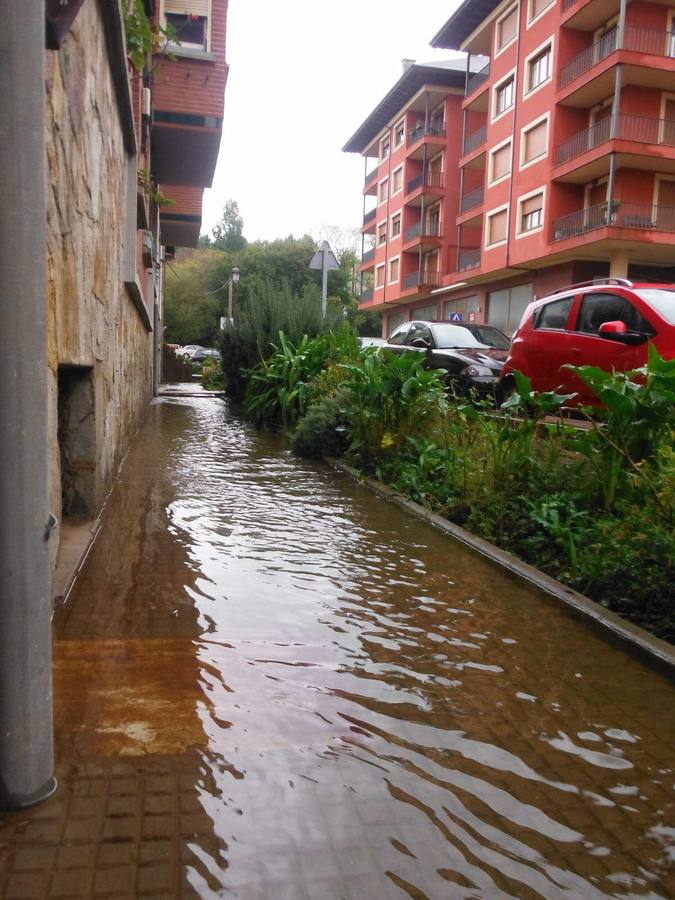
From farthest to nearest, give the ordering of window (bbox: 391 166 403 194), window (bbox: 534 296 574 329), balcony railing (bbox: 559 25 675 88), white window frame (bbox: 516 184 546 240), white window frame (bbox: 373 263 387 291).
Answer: white window frame (bbox: 373 263 387 291)
window (bbox: 391 166 403 194)
white window frame (bbox: 516 184 546 240)
balcony railing (bbox: 559 25 675 88)
window (bbox: 534 296 574 329)

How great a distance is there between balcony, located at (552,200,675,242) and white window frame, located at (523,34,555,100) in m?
5.13

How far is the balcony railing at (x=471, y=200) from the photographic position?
A: 34.0 m

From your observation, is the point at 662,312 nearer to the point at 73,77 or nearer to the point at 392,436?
the point at 392,436

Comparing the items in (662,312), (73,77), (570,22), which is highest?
(570,22)

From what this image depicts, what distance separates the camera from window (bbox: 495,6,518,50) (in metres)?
30.4

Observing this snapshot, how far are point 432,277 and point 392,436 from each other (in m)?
34.7

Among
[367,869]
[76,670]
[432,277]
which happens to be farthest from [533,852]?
[432,277]

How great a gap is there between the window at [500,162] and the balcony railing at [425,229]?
27.1 feet

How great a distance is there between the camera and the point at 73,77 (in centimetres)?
368

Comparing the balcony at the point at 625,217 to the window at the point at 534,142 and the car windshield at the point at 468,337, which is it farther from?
the car windshield at the point at 468,337

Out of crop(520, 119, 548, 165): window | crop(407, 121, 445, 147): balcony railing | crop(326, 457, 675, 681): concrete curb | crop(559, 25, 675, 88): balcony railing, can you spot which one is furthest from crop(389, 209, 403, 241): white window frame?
crop(326, 457, 675, 681): concrete curb

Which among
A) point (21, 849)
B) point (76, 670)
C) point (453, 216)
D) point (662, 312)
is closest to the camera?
point (21, 849)

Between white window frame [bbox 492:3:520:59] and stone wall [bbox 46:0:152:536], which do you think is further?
white window frame [bbox 492:3:520:59]

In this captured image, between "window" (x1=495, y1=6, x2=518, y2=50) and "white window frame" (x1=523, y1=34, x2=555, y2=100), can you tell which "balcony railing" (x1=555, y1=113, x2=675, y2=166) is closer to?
"white window frame" (x1=523, y1=34, x2=555, y2=100)
